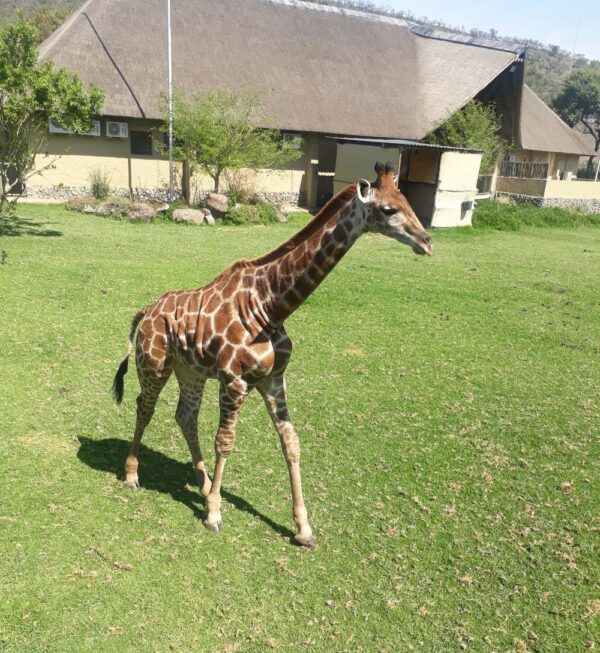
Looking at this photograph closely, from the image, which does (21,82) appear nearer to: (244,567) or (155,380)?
(155,380)

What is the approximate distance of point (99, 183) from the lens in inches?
875

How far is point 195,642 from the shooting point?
3.82 m

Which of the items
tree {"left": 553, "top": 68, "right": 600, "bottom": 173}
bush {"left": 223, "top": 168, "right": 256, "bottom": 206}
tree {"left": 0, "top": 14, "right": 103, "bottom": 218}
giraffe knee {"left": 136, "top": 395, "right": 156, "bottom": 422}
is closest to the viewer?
giraffe knee {"left": 136, "top": 395, "right": 156, "bottom": 422}

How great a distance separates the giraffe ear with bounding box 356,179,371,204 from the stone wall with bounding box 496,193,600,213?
2767 centimetres

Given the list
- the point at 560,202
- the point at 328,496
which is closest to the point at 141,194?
the point at 328,496

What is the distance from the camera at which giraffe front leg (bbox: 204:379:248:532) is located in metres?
4.51

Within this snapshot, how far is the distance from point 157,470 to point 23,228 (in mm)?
12957

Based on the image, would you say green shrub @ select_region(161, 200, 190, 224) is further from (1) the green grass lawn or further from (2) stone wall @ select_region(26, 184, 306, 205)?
(1) the green grass lawn

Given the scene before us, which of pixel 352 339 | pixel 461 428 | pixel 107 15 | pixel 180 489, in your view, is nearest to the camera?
pixel 180 489

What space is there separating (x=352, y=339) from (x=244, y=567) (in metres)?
5.24

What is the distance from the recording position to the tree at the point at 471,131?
2669cm

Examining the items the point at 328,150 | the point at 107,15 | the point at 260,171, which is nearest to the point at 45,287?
the point at 260,171

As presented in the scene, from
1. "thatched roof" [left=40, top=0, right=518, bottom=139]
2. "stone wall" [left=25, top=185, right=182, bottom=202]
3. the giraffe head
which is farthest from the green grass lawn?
"thatched roof" [left=40, top=0, right=518, bottom=139]

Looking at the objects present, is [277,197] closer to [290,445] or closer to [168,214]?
[168,214]
